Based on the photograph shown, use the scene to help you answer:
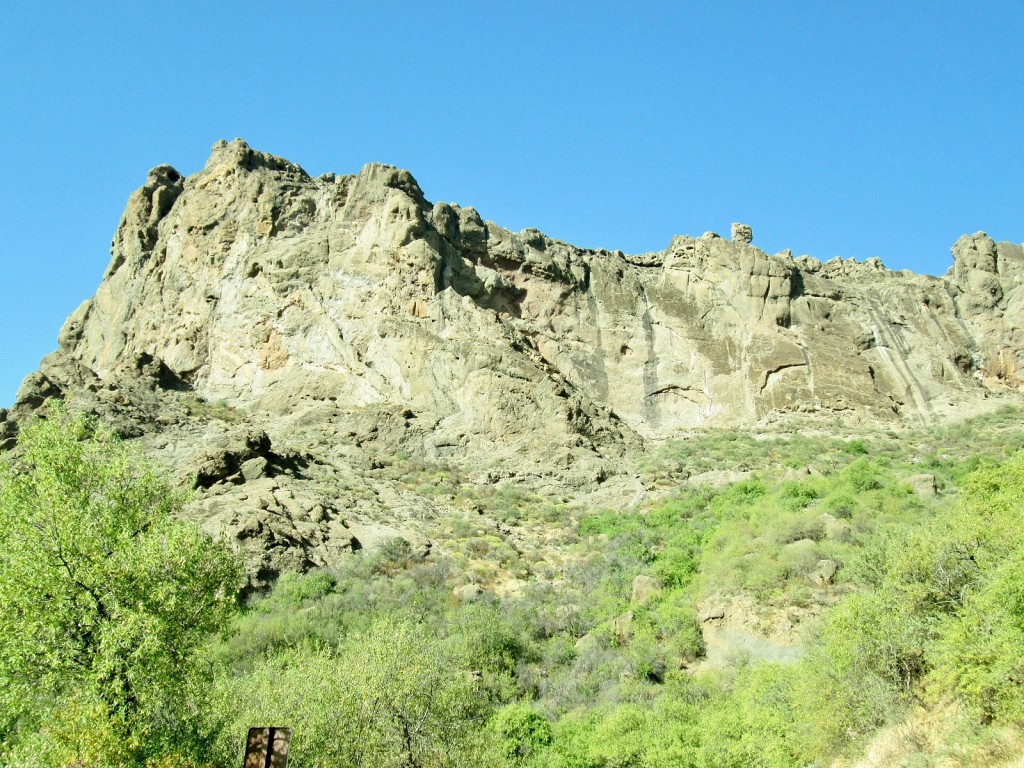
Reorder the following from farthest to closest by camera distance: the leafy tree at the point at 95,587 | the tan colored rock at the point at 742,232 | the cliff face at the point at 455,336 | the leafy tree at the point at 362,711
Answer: the tan colored rock at the point at 742,232
the cliff face at the point at 455,336
the leafy tree at the point at 362,711
the leafy tree at the point at 95,587

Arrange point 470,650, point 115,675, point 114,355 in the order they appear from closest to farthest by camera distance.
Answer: point 115,675 → point 470,650 → point 114,355

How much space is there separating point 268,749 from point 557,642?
644 inches

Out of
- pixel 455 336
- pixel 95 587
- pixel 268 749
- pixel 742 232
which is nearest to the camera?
pixel 268 749

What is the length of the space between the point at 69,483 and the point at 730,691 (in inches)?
524

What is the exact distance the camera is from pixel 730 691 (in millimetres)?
17312

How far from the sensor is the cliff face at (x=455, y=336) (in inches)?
1479

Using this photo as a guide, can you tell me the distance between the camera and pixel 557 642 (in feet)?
73.2

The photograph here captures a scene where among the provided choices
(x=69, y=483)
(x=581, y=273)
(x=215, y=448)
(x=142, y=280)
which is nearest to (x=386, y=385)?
(x=215, y=448)

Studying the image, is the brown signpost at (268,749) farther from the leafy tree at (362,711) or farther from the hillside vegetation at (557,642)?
the leafy tree at (362,711)

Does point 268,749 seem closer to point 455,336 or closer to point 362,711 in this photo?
point 362,711

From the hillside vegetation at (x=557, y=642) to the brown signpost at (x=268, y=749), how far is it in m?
4.24

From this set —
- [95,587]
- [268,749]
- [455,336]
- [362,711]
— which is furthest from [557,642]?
[455,336]

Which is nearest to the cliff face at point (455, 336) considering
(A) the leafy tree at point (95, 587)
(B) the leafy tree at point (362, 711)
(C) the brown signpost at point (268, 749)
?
(B) the leafy tree at point (362, 711)

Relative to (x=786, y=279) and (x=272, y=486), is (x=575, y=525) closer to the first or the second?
(x=272, y=486)
